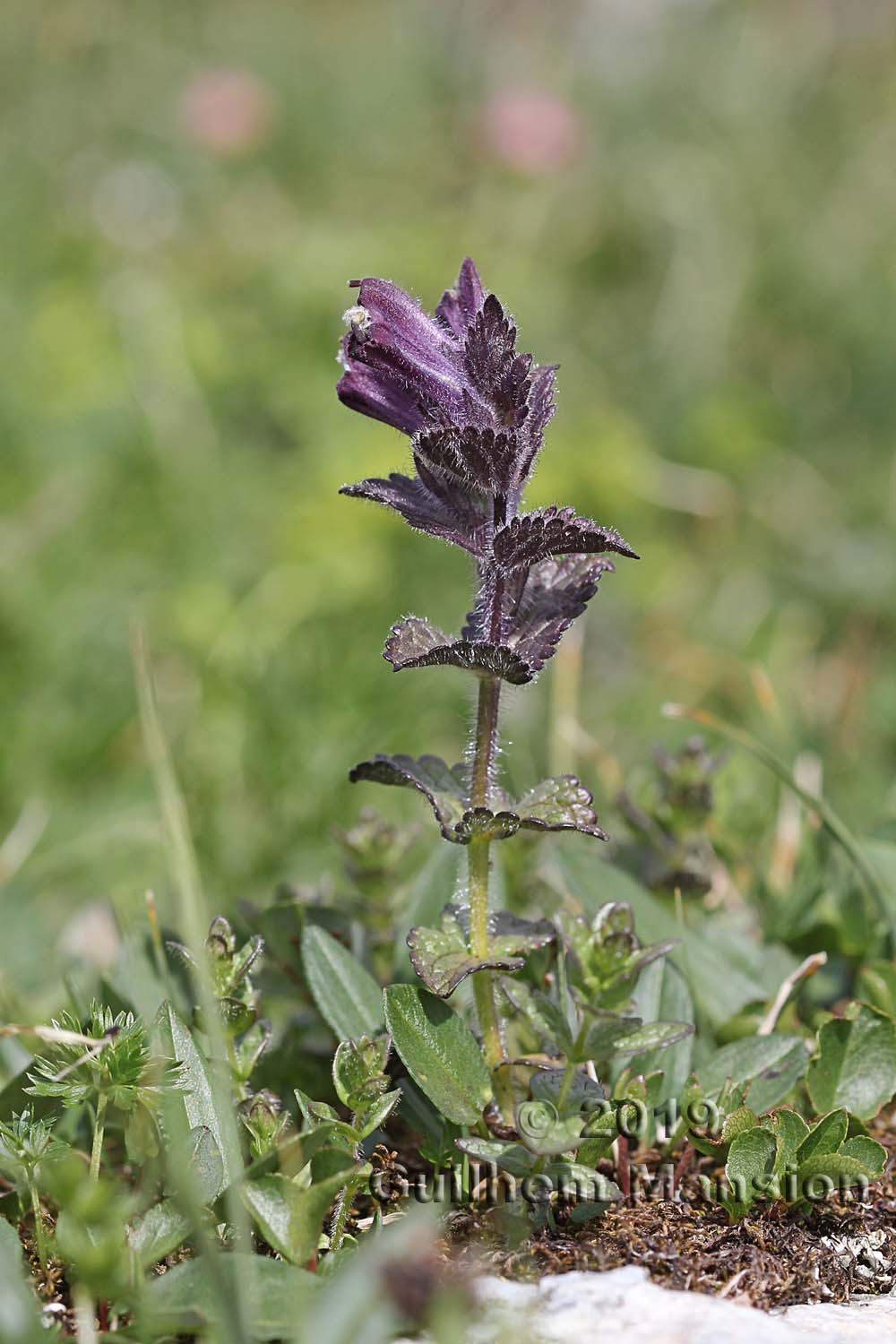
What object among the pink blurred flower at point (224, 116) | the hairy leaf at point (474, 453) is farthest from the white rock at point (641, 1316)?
the pink blurred flower at point (224, 116)

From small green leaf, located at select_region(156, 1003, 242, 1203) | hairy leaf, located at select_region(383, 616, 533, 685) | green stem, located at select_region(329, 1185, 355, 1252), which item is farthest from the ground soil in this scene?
hairy leaf, located at select_region(383, 616, 533, 685)

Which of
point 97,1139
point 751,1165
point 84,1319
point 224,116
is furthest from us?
point 224,116

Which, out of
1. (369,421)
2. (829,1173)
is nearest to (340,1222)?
(829,1173)

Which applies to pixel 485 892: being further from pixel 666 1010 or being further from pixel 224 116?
pixel 224 116

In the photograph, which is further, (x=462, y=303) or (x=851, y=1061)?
(x=851, y=1061)

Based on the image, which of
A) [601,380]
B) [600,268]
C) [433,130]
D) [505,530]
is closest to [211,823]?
[505,530]

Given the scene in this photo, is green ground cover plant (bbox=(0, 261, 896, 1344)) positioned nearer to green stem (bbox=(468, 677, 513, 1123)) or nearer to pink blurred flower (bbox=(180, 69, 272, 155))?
green stem (bbox=(468, 677, 513, 1123))
